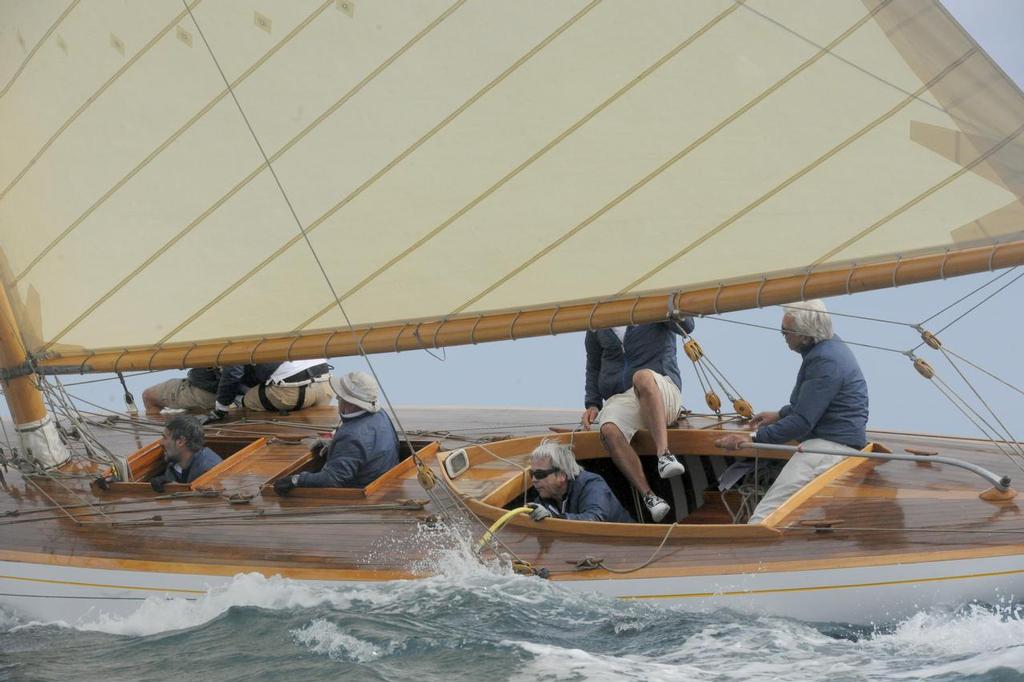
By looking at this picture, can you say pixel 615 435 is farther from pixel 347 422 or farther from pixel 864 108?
pixel 864 108

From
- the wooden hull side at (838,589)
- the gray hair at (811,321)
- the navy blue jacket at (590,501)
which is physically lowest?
the wooden hull side at (838,589)

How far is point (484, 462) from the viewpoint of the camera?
7496 mm

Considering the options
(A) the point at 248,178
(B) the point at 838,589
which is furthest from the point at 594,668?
(A) the point at 248,178

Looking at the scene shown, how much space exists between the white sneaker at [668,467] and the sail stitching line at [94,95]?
10.4 feet

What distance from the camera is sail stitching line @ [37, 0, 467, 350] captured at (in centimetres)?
679

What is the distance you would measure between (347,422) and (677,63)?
244 cm

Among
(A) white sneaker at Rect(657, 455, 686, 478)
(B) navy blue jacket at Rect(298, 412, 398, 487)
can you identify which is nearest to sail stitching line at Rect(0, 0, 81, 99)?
(B) navy blue jacket at Rect(298, 412, 398, 487)

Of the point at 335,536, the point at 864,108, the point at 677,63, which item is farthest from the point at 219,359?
the point at 864,108

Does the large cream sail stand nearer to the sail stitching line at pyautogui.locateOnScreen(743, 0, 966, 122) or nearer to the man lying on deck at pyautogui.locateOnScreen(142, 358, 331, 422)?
the sail stitching line at pyautogui.locateOnScreen(743, 0, 966, 122)

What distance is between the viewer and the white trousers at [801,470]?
668cm

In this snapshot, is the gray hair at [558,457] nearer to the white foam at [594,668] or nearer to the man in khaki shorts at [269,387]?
the white foam at [594,668]

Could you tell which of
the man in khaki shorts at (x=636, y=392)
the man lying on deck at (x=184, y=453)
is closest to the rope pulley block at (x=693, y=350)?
the man in khaki shorts at (x=636, y=392)

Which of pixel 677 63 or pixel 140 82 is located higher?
pixel 140 82

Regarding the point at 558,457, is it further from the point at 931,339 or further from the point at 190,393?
the point at 190,393
